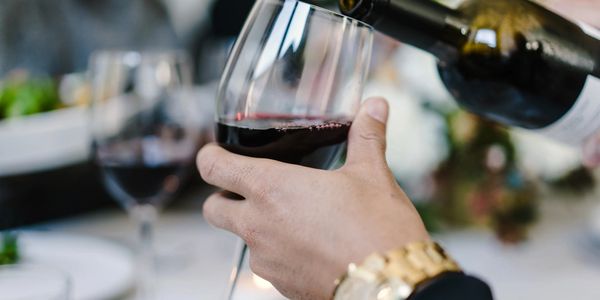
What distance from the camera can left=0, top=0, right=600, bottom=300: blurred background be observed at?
93cm

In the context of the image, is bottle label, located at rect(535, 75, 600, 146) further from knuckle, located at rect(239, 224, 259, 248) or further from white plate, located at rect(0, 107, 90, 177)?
white plate, located at rect(0, 107, 90, 177)

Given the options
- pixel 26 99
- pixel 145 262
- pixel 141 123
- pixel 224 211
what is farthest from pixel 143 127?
pixel 26 99

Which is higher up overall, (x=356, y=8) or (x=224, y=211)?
(x=356, y=8)

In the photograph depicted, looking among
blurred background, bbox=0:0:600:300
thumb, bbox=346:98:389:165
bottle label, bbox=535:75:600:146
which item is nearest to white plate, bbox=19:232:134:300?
blurred background, bbox=0:0:600:300

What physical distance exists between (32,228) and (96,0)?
169cm

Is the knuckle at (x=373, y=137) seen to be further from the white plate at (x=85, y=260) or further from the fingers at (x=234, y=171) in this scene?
the white plate at (x=85, y=260)

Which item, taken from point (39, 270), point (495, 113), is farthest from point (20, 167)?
point (495, 113)

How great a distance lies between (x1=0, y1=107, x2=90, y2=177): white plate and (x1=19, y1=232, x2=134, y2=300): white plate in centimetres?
12

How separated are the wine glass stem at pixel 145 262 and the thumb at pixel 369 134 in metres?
0.43

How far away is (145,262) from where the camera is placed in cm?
89

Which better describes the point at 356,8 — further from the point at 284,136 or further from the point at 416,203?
the point at 416,203

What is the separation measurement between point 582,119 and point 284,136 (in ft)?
1.03

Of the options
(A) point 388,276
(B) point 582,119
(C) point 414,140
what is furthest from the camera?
(C) point 414,140

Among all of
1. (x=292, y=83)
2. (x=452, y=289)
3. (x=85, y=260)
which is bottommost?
(x=85, y=260)
